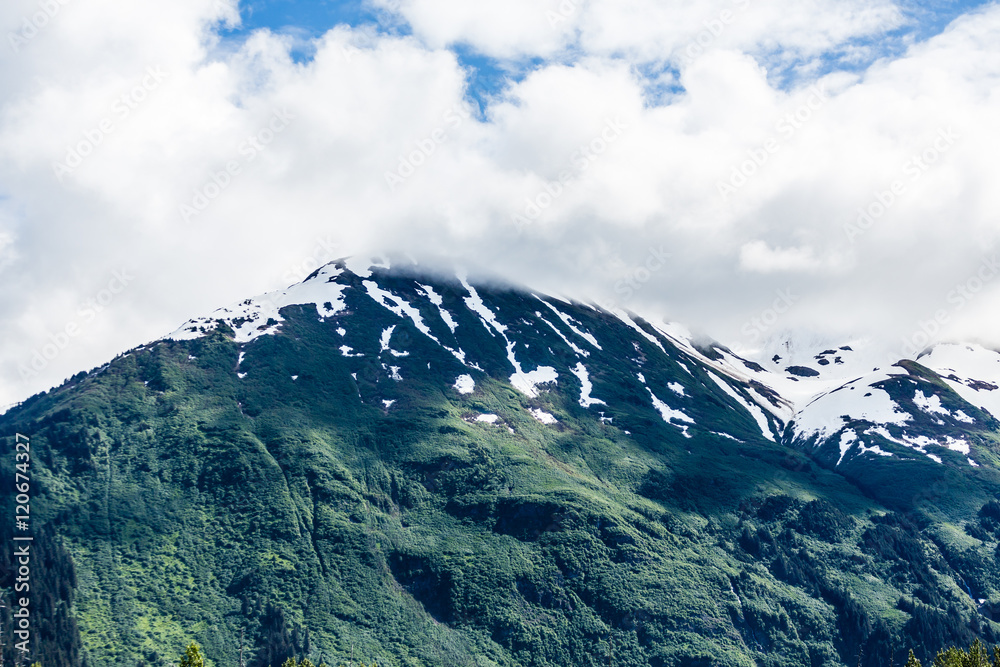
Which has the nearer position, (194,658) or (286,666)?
(194,658)

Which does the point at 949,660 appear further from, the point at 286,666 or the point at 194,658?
the point at 194,658

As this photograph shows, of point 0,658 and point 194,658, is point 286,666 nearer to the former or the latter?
point 194,658

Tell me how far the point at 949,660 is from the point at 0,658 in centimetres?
18360

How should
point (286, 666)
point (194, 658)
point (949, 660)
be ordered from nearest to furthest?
point (194, 658), point (286, 666), point (949, 660)

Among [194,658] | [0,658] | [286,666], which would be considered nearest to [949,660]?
[286,666]

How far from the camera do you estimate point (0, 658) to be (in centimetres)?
19850

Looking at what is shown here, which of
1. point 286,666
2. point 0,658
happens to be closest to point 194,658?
point 286,666

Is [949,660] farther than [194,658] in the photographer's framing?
Yes

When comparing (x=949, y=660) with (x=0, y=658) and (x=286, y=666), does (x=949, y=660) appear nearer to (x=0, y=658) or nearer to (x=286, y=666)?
(x=286, y=666)

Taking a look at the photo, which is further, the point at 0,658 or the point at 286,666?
the point at 0,658

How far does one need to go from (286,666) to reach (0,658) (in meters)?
68.7

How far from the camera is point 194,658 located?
13762cm

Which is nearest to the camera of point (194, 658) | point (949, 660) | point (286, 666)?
point (194, 658)

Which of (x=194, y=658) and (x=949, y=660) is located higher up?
(x=194, y=658)
